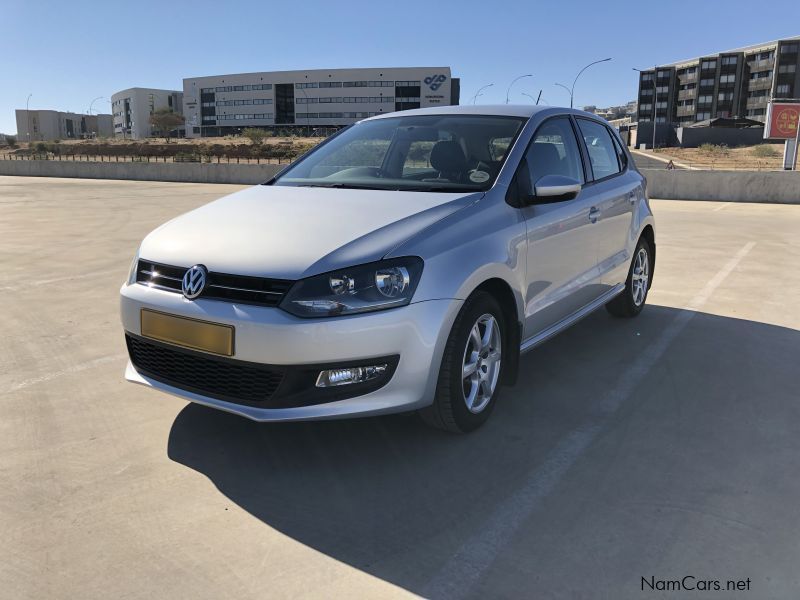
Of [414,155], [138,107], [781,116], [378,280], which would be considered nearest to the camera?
[378,280]

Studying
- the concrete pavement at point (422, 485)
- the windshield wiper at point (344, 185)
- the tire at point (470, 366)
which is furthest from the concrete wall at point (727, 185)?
the tire at point (470, 366)

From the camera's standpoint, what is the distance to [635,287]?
585 centimetres

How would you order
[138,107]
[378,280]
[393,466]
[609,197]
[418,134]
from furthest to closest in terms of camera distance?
[138,107] → [609,197] → [418,134] → [393,466] → [378,280]

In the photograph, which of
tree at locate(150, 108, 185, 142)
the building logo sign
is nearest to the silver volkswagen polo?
the building logo sign

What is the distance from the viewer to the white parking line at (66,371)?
165 inches

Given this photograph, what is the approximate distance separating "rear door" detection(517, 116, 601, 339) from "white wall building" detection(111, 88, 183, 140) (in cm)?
15341

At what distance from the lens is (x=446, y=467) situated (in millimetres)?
3164

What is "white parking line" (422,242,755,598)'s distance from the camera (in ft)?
7.72

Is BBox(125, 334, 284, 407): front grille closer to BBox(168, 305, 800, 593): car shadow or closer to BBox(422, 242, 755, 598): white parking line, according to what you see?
BBox(168, 305, 800, 593): car shadow

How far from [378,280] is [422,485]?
0.92 metres

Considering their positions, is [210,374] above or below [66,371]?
above

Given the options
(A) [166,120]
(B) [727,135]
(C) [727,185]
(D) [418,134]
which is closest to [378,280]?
(D) [418,134]

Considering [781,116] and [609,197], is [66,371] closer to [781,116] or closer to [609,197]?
[609,197]

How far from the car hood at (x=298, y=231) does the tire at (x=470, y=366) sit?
50 centimetres
